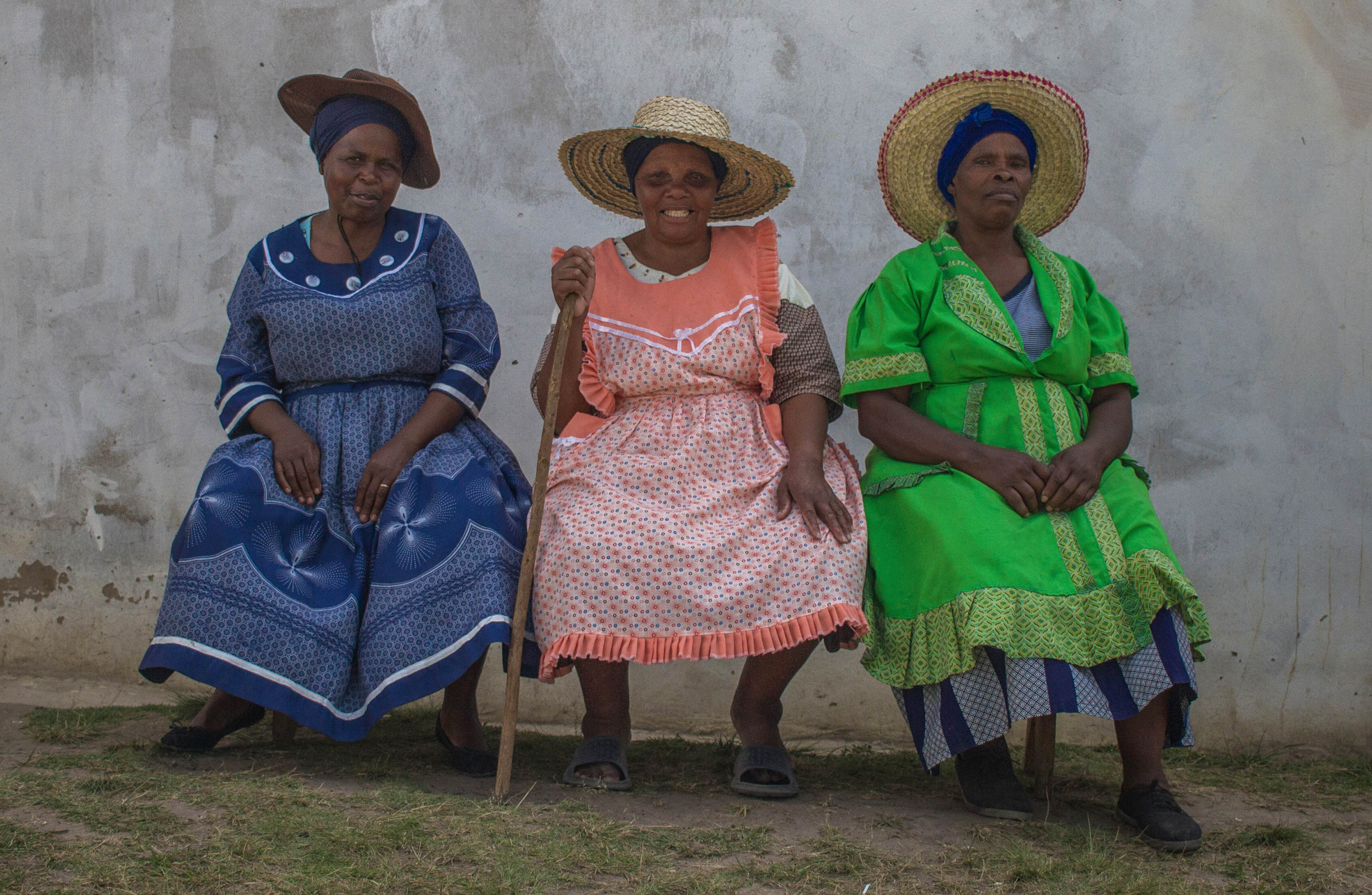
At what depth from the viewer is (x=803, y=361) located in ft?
11.6

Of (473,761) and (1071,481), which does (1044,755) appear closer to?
(1071,481)

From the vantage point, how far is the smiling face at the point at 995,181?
3.54 metres

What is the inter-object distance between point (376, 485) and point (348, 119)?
1161 millimetres

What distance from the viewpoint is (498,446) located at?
3.72 meters

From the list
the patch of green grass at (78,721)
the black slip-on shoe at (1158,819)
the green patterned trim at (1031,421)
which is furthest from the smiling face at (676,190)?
the patch of green grass at (78,721)

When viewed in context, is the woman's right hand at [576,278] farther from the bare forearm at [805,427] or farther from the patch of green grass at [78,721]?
the patch of green grass at [78,721]

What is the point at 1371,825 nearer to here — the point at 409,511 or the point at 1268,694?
the point at 1268,694

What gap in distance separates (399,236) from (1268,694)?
3.36m

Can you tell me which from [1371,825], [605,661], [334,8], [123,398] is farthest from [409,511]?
[1371,825]

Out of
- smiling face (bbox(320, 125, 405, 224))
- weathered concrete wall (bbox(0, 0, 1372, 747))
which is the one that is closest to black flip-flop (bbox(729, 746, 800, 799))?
weathered concrete wall (bbox(0, 0, 1372, 747))

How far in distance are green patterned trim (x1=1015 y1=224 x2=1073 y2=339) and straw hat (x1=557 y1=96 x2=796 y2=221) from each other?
75cm

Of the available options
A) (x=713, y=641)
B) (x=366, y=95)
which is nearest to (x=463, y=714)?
(x=713, y=641)

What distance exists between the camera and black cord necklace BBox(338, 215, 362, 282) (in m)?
3.64

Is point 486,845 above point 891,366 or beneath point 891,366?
beneath
